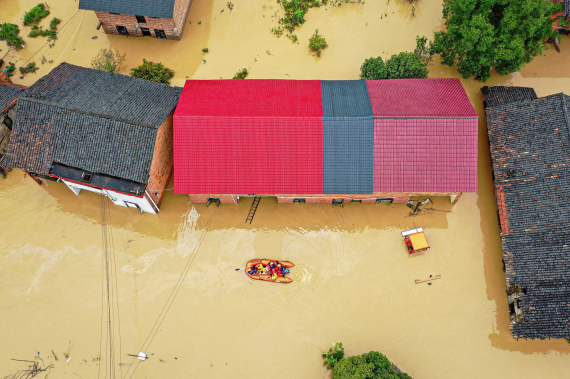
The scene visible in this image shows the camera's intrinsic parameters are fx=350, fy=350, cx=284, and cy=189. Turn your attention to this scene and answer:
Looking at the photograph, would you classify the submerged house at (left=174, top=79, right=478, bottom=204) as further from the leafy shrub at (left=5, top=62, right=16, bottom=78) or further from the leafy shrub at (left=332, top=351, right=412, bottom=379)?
the leafy shrub at (left=5, top=62, right=16, bottom=78)

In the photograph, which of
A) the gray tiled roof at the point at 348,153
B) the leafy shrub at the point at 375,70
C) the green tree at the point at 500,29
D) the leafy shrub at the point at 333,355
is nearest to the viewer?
the leafy shrub at the point at 333,355

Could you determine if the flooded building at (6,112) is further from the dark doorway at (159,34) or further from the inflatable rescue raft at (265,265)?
the inflatable rescue raft at (265,265)

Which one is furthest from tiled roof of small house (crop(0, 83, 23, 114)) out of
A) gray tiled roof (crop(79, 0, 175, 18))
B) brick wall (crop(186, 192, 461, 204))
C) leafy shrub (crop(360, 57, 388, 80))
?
leafy shrub (crop(360, 57, 388, 80))

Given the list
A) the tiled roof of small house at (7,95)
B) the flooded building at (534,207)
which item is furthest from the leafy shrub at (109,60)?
the flooded building at (534,207)

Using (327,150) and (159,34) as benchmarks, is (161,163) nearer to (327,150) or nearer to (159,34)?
(327,150)

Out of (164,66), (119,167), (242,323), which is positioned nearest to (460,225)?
(242,323)

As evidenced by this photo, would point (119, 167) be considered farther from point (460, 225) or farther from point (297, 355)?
point (460, 225)
